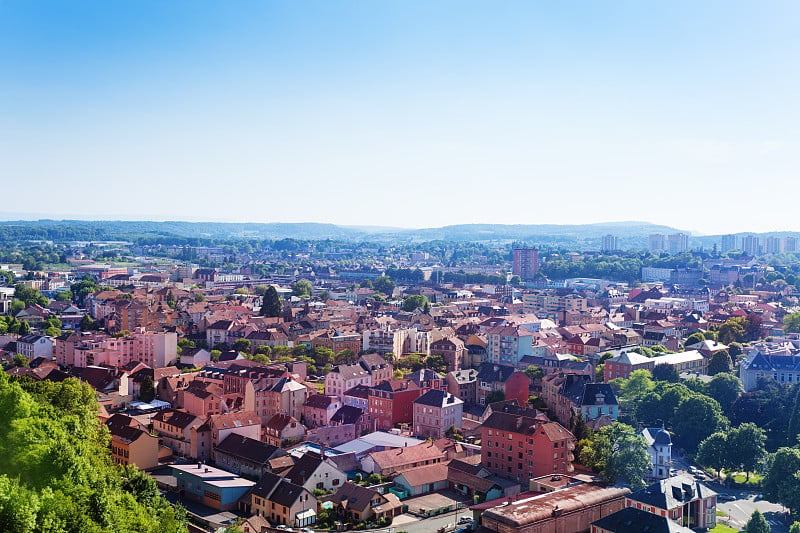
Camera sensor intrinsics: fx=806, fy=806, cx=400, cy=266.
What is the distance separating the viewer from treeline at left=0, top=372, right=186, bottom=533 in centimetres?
950

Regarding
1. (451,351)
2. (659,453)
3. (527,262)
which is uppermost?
(527,262)

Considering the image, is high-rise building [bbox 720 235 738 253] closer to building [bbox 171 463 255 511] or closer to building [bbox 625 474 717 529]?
building [bbox 625 474 717 529]

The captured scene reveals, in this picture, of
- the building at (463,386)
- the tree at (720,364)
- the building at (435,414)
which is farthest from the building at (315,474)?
the tree at (720,364)

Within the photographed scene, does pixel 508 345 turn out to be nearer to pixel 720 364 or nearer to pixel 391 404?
pixel 720 364

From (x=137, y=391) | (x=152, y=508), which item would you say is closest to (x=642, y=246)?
(x=137, y=391)

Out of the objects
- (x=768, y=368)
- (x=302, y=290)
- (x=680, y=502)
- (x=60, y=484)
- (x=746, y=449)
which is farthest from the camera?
(x=302, y=290)

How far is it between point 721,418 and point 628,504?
296 inches

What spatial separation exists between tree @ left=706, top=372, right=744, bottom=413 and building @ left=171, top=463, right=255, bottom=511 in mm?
15916

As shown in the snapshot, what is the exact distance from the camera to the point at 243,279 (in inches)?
3000

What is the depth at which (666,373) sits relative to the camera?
29062 mm

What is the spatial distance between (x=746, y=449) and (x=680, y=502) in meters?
4.93

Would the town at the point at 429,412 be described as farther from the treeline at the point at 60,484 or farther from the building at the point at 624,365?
the treeline at the point at 60,484

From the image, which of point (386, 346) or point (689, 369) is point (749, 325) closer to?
point (689, 369)

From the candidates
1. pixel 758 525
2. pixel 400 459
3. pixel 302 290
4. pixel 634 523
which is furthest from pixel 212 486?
pixel 302 290
